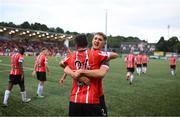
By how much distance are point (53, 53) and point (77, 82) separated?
238ft

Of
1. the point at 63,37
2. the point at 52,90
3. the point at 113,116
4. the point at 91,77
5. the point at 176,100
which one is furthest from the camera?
the point at 63,37

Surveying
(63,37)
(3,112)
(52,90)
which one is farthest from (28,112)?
(63,37)

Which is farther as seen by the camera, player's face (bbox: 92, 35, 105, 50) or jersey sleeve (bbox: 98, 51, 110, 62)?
player's face (bbox: 92, 35, 105, 50)

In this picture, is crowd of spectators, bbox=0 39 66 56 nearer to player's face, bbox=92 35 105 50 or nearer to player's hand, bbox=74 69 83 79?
player's face, bbox=92 35 105 50

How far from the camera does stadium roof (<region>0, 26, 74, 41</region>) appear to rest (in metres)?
75.9

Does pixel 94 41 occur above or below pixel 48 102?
above

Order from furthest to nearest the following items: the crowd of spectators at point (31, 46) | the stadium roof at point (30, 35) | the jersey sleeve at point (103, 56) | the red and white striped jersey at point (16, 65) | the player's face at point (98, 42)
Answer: the stadium roof at point (30, 35), the crowd of spectators at point (31, 46), the red and white striped jersey at point (16, 65), the player's face at point (98, 42), the jersey sleeve at point (103, 56)

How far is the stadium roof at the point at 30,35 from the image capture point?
249 ft

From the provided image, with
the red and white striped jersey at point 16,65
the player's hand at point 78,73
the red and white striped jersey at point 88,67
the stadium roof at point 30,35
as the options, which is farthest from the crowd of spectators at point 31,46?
the player's hand at point 78,73

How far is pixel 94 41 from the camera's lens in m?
5.58

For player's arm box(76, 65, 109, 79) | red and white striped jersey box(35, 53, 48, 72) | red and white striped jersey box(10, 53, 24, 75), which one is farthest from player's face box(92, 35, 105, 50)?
red and white striped jersey box(35, 53, 48, 72)

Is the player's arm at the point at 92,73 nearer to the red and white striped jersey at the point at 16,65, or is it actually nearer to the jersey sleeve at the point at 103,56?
the jersey sleeve at the point at 103,56

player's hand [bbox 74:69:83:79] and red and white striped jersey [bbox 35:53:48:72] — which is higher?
player's hand [bbox 74:69:83:79]

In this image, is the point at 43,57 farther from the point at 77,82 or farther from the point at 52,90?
the point at 77,82
